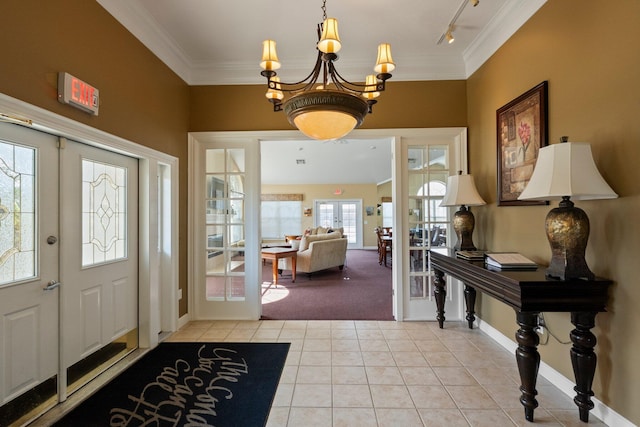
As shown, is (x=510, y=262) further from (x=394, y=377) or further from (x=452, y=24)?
(x=452, y=24)

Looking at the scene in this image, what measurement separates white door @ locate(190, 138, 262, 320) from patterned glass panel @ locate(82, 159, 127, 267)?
3.12ft

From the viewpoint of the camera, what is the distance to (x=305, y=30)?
2.76 metres

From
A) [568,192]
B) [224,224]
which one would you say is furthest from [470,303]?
[224,224]

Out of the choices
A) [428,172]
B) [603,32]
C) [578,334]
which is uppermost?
[603,32]

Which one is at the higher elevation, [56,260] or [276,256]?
[56,260]

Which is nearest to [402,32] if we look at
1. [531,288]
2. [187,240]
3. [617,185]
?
[617,185]

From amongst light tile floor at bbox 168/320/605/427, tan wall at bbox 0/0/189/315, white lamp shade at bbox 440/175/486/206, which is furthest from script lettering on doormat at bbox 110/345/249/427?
white lamp shade at bbox 440/175/486/206

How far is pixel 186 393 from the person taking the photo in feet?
6.82

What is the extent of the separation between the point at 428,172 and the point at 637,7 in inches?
80.8

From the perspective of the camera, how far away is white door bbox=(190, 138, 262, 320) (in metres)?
3.47

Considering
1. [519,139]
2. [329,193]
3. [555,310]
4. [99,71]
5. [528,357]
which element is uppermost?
[99,71]

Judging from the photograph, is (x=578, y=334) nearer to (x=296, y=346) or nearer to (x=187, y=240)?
(x=296, y=346)

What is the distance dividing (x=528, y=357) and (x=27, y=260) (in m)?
3.23

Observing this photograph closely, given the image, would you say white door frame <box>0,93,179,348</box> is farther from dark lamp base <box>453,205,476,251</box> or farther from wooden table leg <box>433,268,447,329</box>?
dark lamp base <box>453,205,476,251</box>
